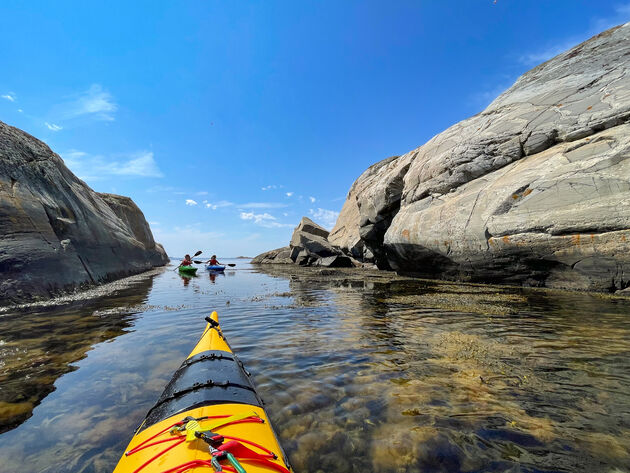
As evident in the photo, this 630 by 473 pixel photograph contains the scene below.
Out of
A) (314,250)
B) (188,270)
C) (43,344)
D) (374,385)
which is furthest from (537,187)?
(188,270)

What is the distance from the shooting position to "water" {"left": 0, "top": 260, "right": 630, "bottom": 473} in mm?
3107

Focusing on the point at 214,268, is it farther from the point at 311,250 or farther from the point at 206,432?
the point at 206,432

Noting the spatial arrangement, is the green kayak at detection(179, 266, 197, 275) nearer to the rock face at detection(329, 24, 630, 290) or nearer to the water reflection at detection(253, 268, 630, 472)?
the rock face at detection(329, 24, 630, 290)

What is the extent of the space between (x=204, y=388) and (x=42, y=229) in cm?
1448

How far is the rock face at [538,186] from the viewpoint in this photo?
10.6 meters

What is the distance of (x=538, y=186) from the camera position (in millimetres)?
12336

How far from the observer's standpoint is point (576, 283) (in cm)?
1166

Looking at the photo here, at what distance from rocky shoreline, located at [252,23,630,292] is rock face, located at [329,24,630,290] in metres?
0.05

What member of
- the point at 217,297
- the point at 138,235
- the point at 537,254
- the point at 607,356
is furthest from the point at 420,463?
the point at 138,235

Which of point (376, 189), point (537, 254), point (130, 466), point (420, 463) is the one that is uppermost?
point (376, 189)

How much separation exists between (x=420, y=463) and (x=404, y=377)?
6.44ft

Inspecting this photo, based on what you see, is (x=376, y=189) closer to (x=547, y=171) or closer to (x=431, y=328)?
(x=547, y=171)

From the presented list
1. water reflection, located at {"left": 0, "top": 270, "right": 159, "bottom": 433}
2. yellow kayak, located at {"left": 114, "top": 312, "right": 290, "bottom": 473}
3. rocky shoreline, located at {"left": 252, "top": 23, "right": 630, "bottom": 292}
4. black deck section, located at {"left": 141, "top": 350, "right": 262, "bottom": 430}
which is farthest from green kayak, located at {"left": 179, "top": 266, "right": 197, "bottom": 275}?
yellow kayak, located at {"left": 114, "top": 312, "right": 290, "bottom": 473}

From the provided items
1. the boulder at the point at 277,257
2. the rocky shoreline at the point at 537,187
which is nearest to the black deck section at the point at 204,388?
the rocky shoreline at the point at 537,187
